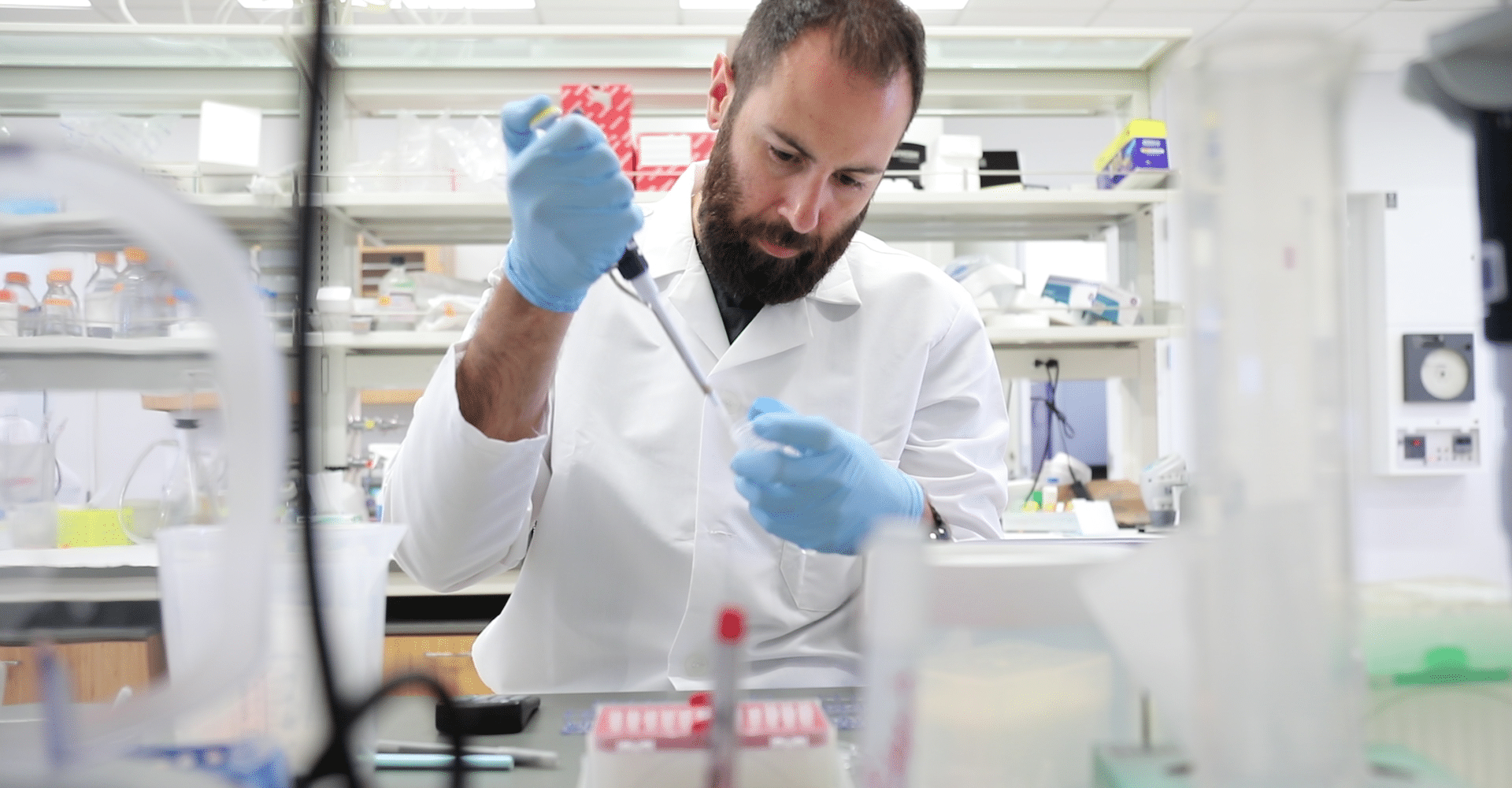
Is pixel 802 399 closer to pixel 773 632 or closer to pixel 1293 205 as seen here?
pixel 773 632

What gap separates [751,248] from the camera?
1.35m

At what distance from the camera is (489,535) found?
1191 millimetres

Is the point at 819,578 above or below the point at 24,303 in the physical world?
below

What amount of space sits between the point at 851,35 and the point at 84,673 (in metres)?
1.04

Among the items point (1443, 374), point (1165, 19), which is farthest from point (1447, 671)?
point (1165, 19)

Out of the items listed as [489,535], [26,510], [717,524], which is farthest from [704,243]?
[26,510]

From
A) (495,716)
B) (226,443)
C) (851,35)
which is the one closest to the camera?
(226,443)

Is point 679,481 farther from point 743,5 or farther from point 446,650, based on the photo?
point 743,5

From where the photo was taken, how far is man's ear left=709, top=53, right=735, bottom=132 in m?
1.46

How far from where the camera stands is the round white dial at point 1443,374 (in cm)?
297

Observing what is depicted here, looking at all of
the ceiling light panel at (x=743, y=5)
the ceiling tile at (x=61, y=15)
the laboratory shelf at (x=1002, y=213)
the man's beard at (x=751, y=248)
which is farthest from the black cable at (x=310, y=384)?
the ceiling tile at (x=61, y=15)

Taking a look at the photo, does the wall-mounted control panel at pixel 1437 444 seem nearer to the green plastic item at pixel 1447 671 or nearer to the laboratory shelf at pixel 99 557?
the green plastic item at pixel 1447 671

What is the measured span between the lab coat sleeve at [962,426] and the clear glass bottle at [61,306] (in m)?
1.18

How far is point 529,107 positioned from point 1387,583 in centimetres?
84
